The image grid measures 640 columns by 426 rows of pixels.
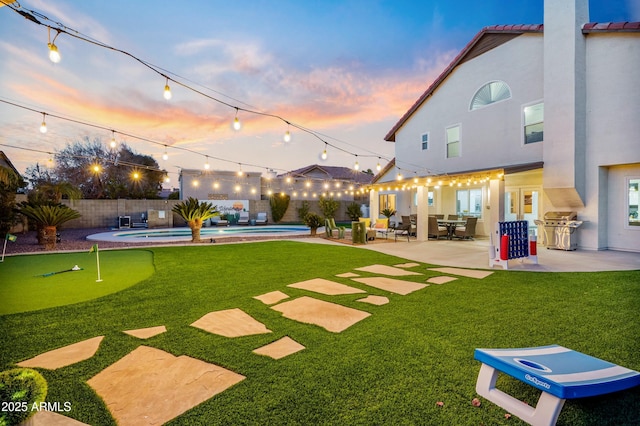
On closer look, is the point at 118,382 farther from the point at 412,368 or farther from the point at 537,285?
the point at 537,285

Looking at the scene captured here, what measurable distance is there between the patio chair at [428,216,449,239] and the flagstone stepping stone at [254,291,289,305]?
31.2ft

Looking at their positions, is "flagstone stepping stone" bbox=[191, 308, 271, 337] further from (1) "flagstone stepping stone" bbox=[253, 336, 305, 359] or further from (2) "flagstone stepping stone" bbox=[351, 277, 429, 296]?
(2) "flagstone stepping stone" bbox=[351, 277, 429, 296]

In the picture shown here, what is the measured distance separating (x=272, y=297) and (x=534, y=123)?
12.1 m

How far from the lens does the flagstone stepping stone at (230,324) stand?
3.54m

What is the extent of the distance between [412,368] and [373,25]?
15.7 meters

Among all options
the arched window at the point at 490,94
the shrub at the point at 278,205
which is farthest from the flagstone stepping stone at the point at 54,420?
the shrub at the point at 278,205

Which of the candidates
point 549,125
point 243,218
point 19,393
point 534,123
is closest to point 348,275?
point 19,393

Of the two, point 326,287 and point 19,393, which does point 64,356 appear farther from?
point 326,287

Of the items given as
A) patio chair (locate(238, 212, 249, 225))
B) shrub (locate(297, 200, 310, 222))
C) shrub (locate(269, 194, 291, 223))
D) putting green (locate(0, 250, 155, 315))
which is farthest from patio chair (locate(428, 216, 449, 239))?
patio chair (locate(238, 212, 249, 225))

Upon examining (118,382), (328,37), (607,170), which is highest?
(328,37)

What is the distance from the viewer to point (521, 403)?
2232 millimetres

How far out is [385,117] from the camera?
19.2 meters

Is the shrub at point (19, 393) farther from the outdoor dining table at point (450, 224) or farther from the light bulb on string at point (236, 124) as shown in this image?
the outdoor dining table at point (450, 224)

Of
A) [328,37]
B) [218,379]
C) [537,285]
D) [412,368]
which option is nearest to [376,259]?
[537,285]
